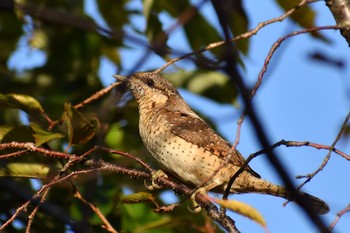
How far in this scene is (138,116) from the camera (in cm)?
407

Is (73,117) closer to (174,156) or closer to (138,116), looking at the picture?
(174,156)

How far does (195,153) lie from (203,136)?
14 cm

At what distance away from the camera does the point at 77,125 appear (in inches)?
117

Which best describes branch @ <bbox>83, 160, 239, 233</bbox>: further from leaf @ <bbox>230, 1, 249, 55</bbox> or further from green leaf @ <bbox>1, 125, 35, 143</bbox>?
leaf @ <bbox>230, 1, 249, 55</bbox>

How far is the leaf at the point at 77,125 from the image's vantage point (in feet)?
9.58

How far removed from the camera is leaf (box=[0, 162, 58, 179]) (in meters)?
3.00

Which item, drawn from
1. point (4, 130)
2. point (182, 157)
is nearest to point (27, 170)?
point (4, 130)

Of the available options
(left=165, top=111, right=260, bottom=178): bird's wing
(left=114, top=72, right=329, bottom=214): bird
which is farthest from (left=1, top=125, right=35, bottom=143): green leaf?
(left=165, top=111, right=260, bottom=178): bird's wing

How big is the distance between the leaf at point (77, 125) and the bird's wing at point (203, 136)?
0.69 meters

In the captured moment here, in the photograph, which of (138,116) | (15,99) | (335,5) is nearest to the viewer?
(335,5)

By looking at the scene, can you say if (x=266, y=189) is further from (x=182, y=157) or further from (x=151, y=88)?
(x=151, y=88)

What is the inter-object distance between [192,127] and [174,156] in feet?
1.00

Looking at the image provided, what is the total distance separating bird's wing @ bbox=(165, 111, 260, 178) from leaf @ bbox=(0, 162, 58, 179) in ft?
2.52

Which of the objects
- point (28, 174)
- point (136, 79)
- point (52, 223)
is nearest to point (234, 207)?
point (28, 174)
